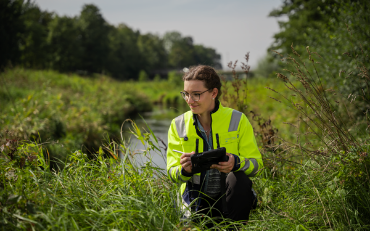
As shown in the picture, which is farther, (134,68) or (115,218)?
(134,68)

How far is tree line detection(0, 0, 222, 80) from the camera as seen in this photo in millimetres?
14617

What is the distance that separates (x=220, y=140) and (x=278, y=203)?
81 cm

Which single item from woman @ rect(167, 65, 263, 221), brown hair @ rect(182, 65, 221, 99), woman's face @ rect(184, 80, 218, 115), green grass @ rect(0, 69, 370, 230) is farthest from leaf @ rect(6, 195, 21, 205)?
brown hair @ rect(182, 65, 221, 99)

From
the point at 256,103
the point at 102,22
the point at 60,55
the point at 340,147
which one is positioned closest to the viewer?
the point at 340,147

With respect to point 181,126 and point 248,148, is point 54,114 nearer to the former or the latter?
point 181,126

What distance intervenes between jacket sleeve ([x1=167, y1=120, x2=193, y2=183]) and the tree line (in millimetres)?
13467

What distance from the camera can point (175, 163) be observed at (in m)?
2.18

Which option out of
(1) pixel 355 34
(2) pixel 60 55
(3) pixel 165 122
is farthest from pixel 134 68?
(1) pixel 355 34

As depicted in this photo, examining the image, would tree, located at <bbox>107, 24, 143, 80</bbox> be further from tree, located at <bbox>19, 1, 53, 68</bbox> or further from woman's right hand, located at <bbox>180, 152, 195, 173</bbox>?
woman's right hand, located at <bbox>180, 152, 195, 173</bbox>

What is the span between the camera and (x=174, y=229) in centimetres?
172

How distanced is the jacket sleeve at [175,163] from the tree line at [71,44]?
13.5 metres

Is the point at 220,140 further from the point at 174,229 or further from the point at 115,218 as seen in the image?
the point at 115,218

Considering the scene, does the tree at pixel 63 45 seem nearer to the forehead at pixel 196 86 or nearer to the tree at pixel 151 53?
the tree at pixel 151 53

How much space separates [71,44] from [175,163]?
118 ft
